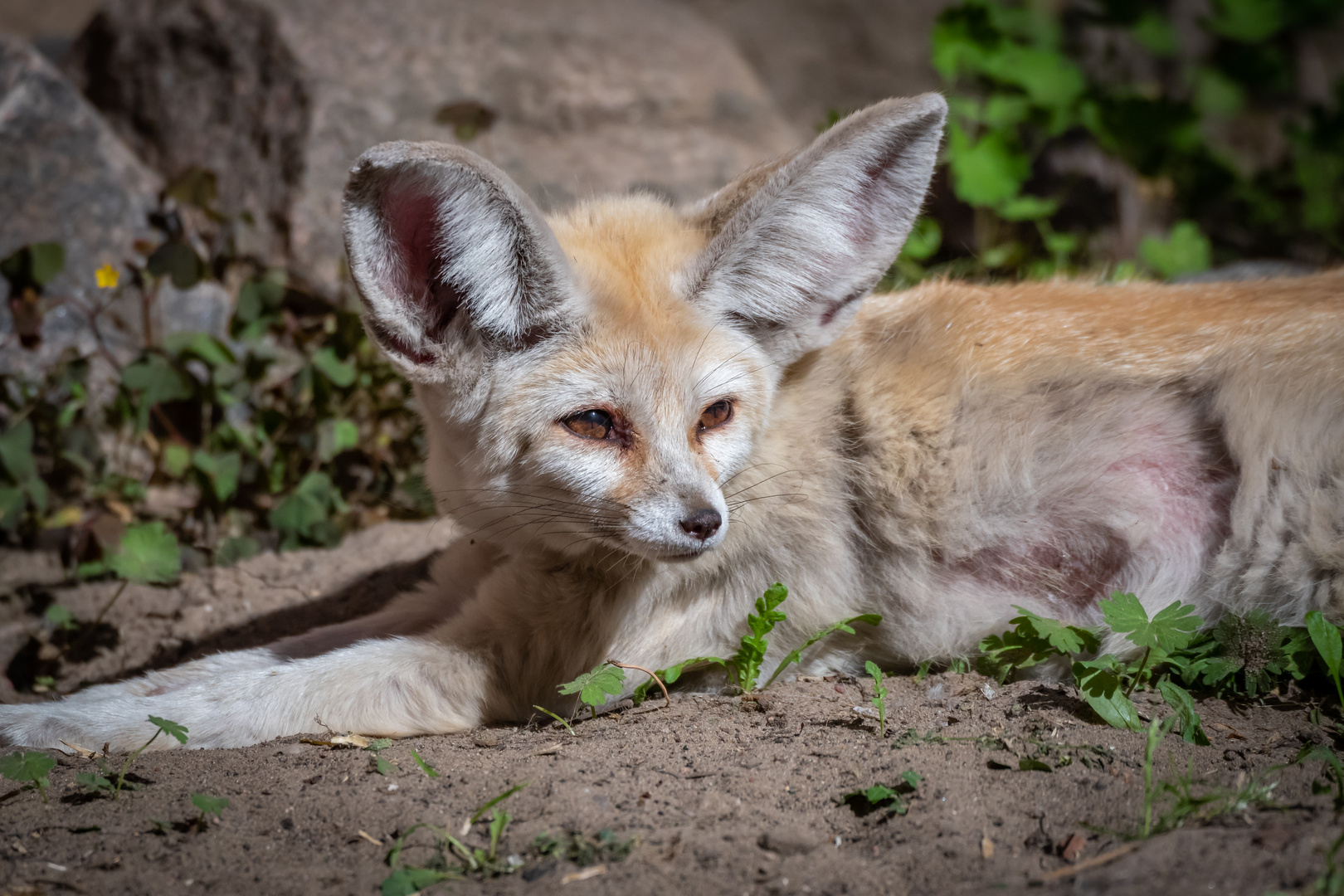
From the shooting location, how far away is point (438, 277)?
103 inches

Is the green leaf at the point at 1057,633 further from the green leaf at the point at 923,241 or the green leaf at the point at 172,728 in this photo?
the green leaf at the point at 923,241

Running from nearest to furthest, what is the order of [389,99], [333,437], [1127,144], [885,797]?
[885,797]
[333,437]
[389,99]
[1127,144]

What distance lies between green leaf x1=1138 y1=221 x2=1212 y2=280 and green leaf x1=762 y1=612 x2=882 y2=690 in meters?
3.80

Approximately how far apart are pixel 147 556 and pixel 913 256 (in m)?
4.01

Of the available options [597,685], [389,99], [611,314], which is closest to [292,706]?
[597,685]

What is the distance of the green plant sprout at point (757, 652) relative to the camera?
2719 mm

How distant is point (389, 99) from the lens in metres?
5.23

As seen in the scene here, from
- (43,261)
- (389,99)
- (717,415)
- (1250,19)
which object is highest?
(1250,19)

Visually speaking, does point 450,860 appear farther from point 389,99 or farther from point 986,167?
point 986,167

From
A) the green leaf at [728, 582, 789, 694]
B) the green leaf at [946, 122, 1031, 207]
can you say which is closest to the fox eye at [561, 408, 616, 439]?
the green leaf at [728, 582, 789, 694]

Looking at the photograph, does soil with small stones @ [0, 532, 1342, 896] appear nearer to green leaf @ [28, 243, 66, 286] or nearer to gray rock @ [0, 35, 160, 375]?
green leaf @ [28, 243, 66, 286]

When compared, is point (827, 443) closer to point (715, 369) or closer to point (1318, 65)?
point (715, 369)

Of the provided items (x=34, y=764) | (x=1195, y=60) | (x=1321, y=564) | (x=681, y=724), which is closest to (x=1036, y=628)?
(x=1321, y=564)

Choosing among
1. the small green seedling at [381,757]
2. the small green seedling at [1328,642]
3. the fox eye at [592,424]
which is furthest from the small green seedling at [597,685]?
the small green seedling at [1328,642]
